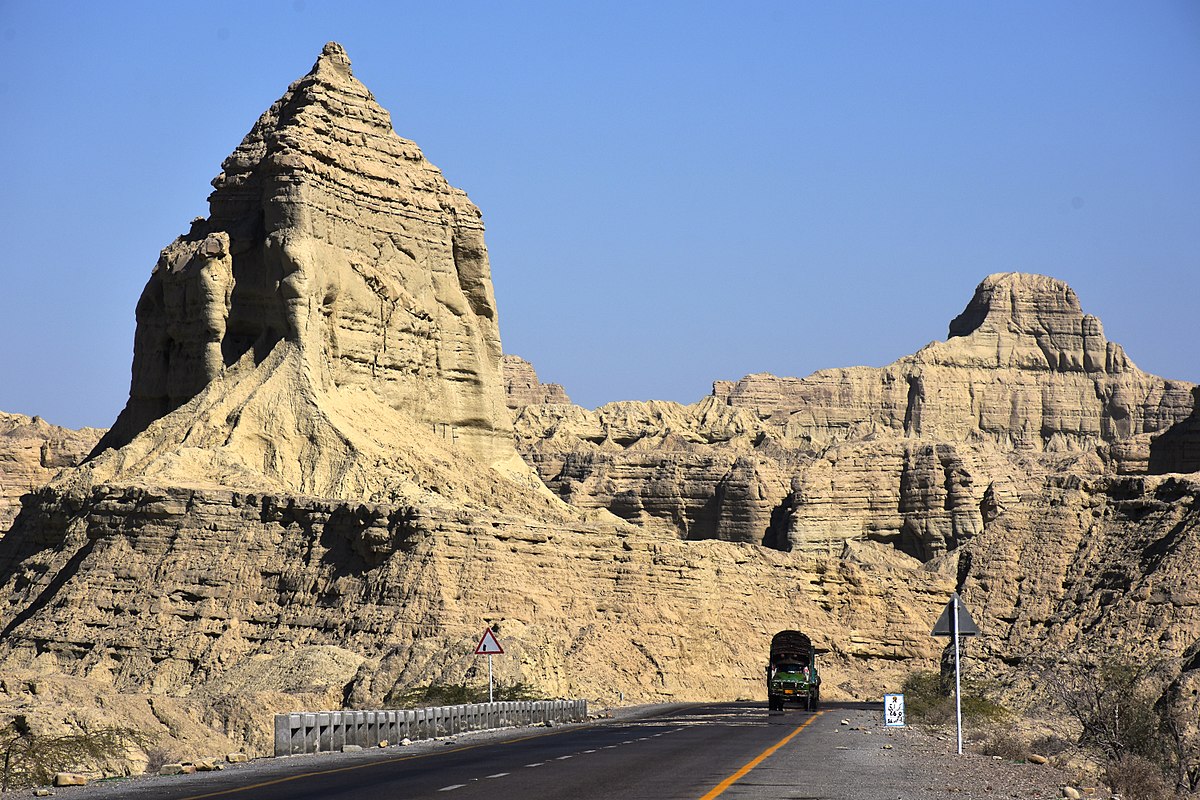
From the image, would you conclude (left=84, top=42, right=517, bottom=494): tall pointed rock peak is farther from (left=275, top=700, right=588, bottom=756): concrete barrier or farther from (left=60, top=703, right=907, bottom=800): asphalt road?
(left=60, top=703, right=907, bottom=800): asphalt road

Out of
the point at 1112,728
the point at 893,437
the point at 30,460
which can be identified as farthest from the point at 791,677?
the point at 893,437

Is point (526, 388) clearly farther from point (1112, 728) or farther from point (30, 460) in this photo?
point (1112, 728)

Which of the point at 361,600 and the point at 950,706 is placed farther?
the point at 361,600

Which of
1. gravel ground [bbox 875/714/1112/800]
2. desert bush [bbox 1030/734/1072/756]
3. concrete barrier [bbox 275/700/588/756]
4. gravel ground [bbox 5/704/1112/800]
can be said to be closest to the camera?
gravel ground [bbox 5/704/1112/800]

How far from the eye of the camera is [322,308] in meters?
65.3

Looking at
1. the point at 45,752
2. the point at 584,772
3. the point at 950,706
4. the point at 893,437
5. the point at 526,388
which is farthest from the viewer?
the point at 526,388

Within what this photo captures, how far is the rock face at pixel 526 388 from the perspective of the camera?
187500 millimetres

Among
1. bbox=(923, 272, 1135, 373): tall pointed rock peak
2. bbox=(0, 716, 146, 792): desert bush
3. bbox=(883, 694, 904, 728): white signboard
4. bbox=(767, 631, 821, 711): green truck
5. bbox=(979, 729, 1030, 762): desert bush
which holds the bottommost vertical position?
bbox=(0, 716, 146, 792): desert bush

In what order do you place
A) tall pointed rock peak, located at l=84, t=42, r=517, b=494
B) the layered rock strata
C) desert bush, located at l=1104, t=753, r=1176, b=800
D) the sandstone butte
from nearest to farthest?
1. desert bush, located at l=1104, t=753, r=1176, b=800
2. the sandstone butte
3. the layered rock strata
4. tall pointed rock peak, located at l=84, t=42, r=517, b=494

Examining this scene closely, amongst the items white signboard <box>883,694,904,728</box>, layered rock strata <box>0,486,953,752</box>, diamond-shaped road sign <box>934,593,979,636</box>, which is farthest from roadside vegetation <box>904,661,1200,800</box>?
layered rock strata <box>0,486,953,752</box>

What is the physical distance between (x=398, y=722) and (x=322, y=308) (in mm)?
32114

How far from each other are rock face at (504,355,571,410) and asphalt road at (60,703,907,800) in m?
151

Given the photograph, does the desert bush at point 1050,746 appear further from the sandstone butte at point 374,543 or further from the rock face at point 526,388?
the rock face at point 526,388

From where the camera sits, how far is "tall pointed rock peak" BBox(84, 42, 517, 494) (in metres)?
63.1
